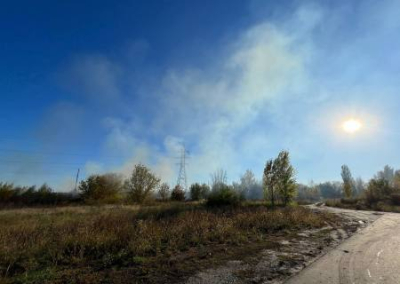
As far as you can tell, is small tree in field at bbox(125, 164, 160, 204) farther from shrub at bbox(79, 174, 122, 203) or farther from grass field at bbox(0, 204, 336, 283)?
grass field at bbox(0, 204, 336, 283)

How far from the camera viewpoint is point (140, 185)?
1886 inches

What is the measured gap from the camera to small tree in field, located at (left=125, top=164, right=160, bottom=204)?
4709cm

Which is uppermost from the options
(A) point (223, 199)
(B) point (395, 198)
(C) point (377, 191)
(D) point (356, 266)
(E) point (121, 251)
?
(C) point (377, 191)

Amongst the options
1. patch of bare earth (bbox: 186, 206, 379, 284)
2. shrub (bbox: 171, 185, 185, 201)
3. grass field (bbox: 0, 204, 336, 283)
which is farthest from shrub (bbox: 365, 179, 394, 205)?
grass field (bbox: 0, 204, 336, 283)

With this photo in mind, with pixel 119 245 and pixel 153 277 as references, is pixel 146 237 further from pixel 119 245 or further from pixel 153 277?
pixel 153 277

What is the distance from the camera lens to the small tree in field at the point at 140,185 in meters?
47.1

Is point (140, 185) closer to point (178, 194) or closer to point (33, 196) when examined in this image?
point (178, 194)

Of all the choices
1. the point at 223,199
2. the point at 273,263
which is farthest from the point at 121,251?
the point at 223,199

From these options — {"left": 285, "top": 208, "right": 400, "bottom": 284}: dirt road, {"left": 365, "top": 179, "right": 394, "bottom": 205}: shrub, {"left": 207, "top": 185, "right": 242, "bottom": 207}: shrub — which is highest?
{"left": 365, "top": 179, "right": 394, "bottom": 205}: shrub

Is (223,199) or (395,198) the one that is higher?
(395,198)

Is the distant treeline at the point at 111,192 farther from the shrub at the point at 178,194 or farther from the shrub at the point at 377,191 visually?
the shrub at the point at 377,191

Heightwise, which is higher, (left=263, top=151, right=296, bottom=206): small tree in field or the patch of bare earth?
(left=263, top=151, right=296, bottom=206): small tree in field

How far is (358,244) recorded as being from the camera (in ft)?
35.2

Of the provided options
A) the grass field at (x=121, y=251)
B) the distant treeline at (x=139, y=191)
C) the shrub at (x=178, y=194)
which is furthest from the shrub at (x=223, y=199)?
the shrub at (x=178, y=194)
